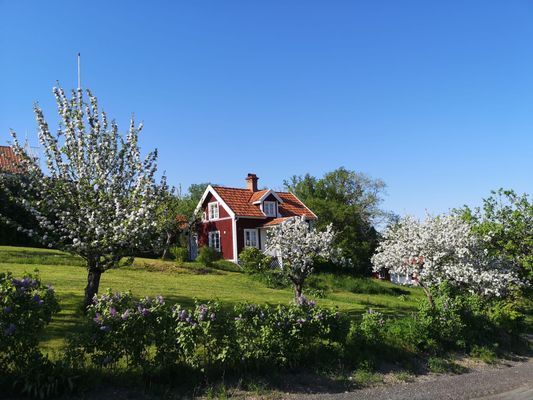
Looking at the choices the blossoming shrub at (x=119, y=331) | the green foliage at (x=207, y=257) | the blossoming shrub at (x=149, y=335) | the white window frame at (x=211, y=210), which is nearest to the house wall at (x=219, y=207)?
the white window frame at (x=211, y=210)

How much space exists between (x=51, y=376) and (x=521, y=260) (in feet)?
55.3

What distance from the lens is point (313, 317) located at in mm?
8914

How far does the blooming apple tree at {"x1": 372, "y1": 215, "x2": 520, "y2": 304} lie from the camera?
15.1m

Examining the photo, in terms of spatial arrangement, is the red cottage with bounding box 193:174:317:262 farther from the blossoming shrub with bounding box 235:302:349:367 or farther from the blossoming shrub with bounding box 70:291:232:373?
the blossoming shrub with bounding box 70:291:232:373

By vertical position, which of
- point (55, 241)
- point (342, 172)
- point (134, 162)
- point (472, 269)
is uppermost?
point (342, 172)

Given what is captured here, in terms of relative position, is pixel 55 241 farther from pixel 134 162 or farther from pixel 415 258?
pixel 415 258

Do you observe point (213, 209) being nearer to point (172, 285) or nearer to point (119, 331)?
point (172, 285)

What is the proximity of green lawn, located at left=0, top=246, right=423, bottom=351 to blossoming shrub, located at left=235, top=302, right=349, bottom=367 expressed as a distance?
3.28 m

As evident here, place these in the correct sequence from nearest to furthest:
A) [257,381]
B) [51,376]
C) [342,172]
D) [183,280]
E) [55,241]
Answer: [51,376]
[257,381]
[55,241]
[183,280]
[342,172]

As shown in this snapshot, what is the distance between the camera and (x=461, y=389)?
28.8ft

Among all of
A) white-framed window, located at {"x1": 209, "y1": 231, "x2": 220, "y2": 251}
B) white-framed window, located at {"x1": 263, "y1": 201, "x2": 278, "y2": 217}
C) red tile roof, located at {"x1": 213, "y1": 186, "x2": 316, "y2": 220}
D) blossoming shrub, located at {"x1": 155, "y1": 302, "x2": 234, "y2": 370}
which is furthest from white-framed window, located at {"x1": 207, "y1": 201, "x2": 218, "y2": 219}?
blossoming shrub, located at {"x1": 155, "y1": 302, "x2": 234, "y2": 370}

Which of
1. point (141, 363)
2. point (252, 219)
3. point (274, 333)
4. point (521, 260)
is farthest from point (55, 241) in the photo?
point (252, 219)

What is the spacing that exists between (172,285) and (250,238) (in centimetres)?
1665

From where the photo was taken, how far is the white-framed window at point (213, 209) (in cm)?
3634
